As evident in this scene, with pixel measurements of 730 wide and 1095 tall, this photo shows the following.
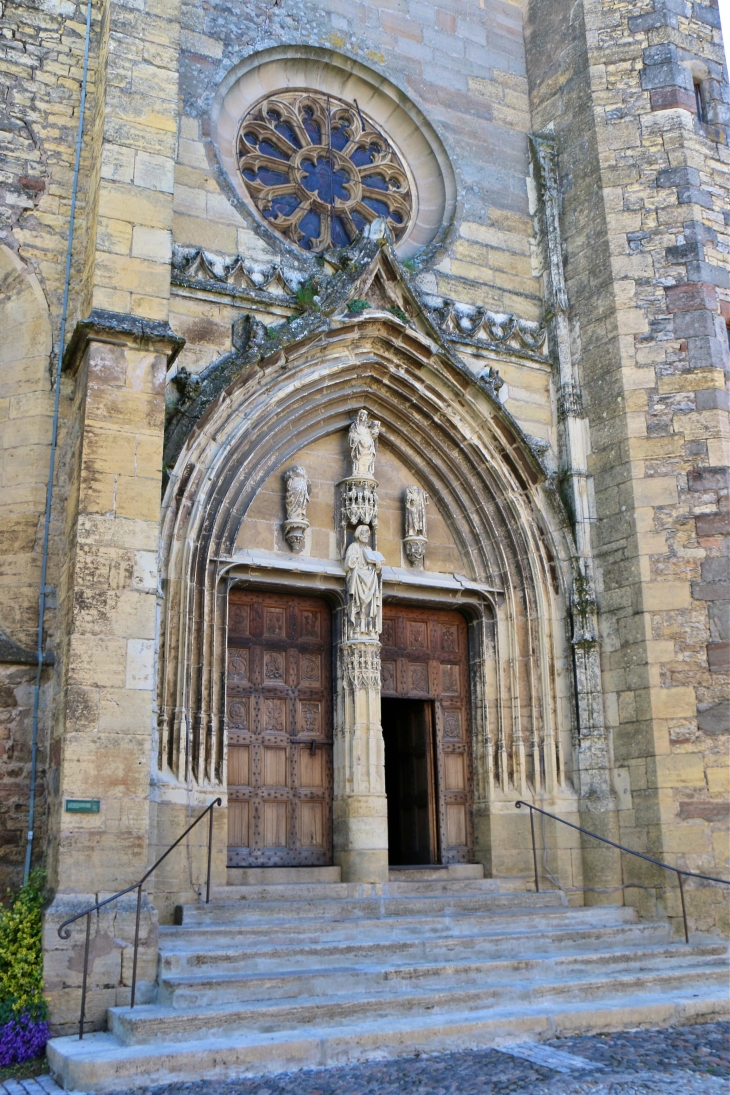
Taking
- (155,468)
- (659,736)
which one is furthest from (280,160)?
(659,736)

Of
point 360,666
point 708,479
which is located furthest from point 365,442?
point 708,479

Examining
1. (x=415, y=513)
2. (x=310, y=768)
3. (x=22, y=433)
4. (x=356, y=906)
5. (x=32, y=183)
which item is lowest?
(x=356, y=906)

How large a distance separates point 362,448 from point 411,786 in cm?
331

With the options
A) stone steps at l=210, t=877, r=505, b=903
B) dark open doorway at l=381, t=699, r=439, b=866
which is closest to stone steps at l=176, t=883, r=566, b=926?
stone steps at l=210, t=877, r=505, b=903

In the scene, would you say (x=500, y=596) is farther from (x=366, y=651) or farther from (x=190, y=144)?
(x=190, y=144)

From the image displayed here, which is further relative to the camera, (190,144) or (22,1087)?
(190,144)

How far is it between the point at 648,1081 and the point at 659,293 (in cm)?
720

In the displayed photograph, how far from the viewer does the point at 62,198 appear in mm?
9180

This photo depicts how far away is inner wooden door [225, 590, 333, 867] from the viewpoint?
353 inches

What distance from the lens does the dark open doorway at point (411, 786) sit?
9945 mm

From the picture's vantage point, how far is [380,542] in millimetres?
10070

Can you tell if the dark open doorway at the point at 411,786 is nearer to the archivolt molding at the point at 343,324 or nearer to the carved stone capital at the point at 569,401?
→ the archivolt molding at the point at 343,324

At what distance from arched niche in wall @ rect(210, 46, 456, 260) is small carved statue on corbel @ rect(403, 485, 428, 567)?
8.78 ft

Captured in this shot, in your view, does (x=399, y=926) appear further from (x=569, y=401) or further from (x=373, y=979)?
(x=569, y=401)
